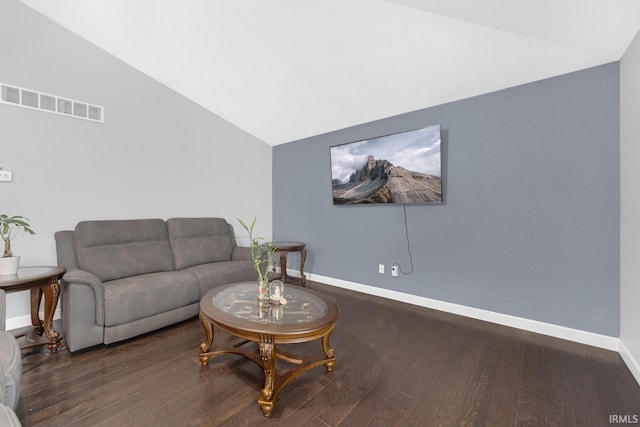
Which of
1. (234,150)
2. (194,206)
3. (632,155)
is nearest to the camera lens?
(632,155)

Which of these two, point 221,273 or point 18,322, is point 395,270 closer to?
point 221,273

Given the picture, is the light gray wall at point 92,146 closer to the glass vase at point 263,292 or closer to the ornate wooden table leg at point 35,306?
the ornate wooden table leg at point 35,306

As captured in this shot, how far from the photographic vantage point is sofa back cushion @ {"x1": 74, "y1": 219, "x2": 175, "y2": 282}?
248 centimetres

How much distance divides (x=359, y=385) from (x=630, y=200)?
2293 millimetres

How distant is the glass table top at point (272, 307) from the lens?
1631 mm

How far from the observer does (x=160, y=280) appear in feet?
7.98

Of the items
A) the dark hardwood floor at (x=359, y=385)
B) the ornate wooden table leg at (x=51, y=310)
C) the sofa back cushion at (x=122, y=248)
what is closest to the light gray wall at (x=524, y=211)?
the dark hardwood floor at (x=359, y=385)

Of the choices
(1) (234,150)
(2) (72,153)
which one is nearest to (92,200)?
(2) (72,153)

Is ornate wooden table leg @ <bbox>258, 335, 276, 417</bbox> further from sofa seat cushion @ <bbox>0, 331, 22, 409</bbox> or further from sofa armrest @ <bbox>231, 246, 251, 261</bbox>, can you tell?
→ sofa armrest @ <bbox>231, 246, 251, 261</bbox>

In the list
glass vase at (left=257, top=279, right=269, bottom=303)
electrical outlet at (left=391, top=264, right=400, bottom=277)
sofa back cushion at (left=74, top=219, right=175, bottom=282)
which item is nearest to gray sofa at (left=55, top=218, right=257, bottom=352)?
sofa back cushion at (left=74, top=219, right=175, bottom=282)

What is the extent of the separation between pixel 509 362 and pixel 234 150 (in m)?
3.97

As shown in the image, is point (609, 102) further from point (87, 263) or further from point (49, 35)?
point (49, 35)

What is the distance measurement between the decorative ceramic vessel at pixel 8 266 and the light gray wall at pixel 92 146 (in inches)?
21.5

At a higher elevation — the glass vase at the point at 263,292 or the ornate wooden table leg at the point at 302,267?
the glass vase at the point at 263,292
